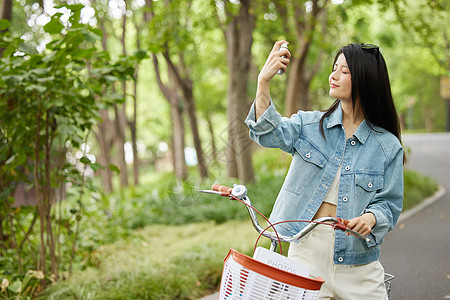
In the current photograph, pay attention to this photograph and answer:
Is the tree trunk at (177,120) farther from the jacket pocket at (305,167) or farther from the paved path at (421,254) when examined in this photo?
the jacket pocket at (305,167)

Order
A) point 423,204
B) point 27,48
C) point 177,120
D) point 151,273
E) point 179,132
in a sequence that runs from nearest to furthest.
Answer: point 27,48 → point 151,273 → point 423,204 → point 177,120 → point 179,132

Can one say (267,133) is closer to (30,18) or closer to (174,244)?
(174,244)

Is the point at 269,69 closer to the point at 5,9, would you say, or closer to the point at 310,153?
the point at 310,153

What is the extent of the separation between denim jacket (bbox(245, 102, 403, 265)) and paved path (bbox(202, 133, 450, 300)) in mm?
2777

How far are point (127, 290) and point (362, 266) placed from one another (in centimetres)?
281

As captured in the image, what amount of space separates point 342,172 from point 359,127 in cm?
25

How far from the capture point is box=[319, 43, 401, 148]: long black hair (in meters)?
2.54

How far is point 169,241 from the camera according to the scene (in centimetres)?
842

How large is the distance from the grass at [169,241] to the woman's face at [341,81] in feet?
2.91

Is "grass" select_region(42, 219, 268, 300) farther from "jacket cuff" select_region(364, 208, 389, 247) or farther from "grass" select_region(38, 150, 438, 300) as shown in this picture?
"jacket cuff" select_region(364, 208, 389, 247)

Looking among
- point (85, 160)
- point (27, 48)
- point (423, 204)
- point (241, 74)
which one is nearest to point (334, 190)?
point (85, 160)

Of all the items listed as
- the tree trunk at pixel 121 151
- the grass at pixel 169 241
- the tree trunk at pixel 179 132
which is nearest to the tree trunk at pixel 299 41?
the grass at pixel 169 241

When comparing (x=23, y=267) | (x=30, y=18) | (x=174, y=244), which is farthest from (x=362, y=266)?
(x=30, y=18)

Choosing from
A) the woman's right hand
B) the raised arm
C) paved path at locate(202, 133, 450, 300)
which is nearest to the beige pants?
the raised arm
